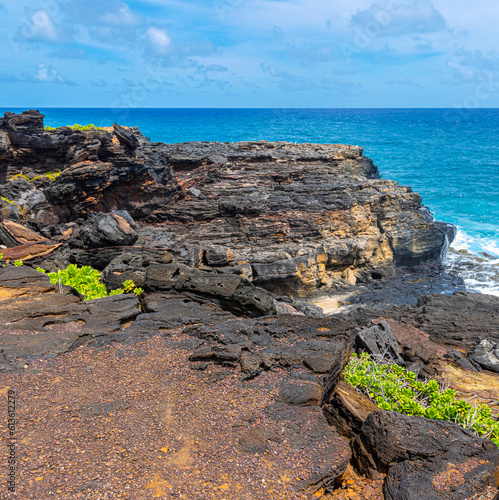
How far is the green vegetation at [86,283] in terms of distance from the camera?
1595 centimetres

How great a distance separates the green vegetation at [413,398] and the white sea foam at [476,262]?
23687 millimetres

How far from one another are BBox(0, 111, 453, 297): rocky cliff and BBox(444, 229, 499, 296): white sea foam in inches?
Answer: 95.2

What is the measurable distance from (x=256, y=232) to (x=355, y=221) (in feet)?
27.3

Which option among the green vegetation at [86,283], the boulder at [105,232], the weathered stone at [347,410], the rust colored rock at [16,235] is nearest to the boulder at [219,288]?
the green vegetation at [86,283]

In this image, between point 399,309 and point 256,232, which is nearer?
point 399,309

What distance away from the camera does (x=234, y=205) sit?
32.2 m

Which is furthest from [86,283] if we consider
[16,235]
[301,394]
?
[301,394]

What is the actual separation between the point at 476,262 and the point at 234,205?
2300 centimetres

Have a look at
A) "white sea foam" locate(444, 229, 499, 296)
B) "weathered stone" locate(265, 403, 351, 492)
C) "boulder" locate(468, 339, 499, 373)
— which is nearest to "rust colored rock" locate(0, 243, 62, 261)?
"weathered stone" locate(265, 403, 351, 492)

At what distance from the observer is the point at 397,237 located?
115 ft

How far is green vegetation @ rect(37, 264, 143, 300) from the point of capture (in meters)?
16.0

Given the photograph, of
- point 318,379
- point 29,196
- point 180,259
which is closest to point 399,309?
point 180,259

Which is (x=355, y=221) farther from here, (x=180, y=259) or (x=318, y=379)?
(x=318, y=379)

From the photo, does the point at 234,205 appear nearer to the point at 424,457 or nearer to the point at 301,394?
the point at 301,394
